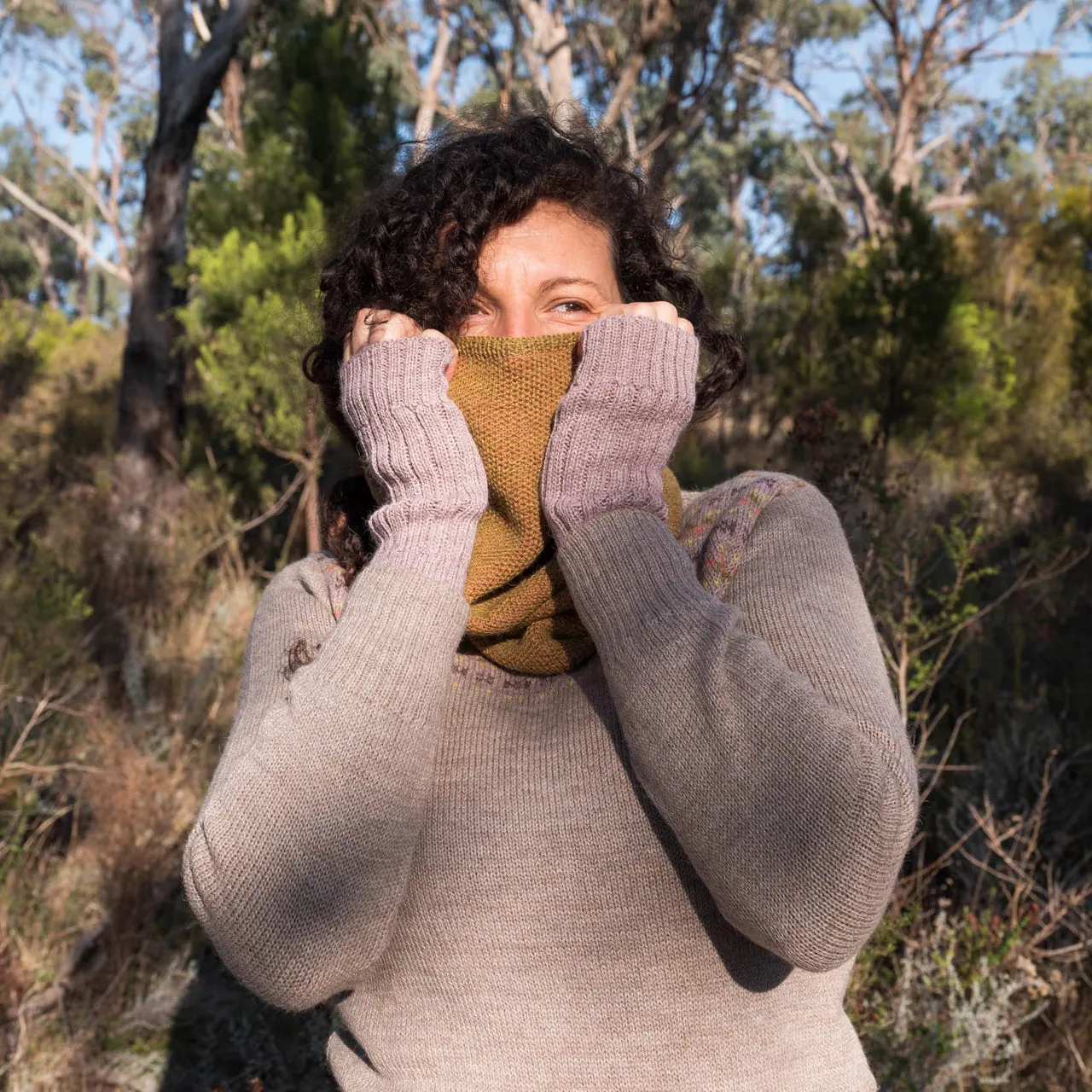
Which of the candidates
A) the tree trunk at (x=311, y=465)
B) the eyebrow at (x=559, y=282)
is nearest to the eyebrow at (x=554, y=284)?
the eyebrow at (x=559, y=282)

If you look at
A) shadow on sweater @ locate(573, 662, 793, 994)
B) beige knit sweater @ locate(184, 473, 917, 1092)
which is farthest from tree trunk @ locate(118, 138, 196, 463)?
shadow on sweater @ locate(573, 662, 793, 994)

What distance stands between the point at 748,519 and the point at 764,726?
344 millimetres

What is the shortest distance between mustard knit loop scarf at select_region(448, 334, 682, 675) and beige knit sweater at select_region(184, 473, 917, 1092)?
97 mm

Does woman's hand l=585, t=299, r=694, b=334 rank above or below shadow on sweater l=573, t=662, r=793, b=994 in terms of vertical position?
above

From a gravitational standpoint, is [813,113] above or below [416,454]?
above

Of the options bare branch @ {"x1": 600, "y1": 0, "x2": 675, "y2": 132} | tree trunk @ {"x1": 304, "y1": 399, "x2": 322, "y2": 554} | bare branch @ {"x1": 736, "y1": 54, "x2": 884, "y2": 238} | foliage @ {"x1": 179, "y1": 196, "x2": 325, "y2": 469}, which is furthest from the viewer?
bare branch @ {"x1": 736, "y1": 54, "x2": 884, "y2": 238}

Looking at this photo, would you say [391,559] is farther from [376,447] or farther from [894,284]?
[894,284]

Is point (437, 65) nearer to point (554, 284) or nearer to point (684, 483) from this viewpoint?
point (684, 483)

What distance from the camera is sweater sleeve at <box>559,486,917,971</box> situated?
1.11m

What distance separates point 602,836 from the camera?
1299mm

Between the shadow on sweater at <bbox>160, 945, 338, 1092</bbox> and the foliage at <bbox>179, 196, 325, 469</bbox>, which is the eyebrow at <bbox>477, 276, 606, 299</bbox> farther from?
the foliage at <bbox>179, 196, 325, 469</bbox>

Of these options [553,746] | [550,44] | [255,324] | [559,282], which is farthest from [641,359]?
[550,44]

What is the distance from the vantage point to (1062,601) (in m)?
6.43

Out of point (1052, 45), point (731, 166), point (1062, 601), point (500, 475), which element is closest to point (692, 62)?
point (1062, 601)
